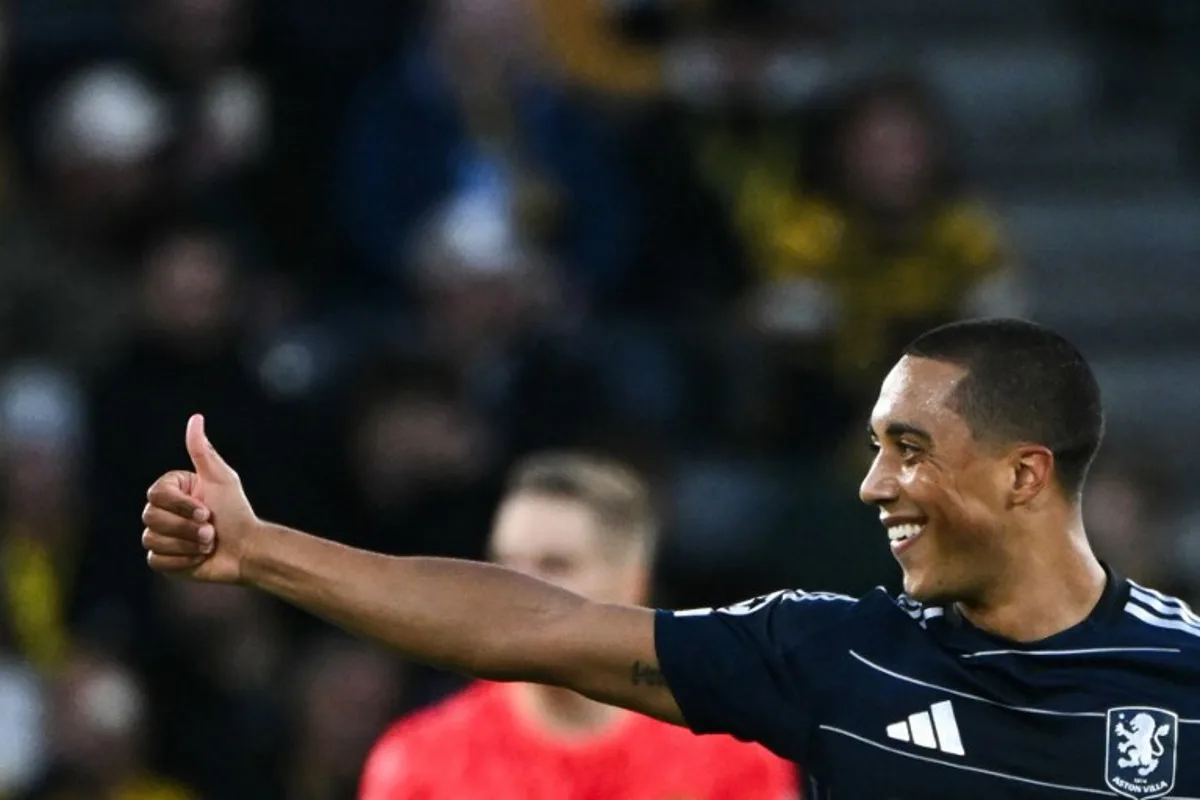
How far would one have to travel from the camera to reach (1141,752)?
4.05 meters

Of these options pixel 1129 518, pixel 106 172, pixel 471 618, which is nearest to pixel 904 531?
pixel 471 618

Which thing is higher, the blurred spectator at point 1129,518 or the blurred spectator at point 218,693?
the blurred spectator at point 1129,518

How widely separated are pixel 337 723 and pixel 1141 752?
398 centimetres

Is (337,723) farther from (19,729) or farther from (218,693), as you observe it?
(19,729)

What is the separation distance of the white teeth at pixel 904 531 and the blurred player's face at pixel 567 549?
1.28 meters

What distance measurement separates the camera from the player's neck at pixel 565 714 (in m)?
5.41

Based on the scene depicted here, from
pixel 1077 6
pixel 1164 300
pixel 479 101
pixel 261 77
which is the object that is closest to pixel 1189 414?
pixel 1164 300

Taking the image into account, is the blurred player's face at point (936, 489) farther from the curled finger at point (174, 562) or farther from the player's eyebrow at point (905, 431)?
the curled finger at point (174, 562)

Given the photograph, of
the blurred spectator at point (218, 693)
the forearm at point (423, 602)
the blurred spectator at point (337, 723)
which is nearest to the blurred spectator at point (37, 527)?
the blurred spectator at point (218, 693)

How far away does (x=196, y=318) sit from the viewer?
8172mm

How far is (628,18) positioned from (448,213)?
1422 millimetres

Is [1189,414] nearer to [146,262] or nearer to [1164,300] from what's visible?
[1164,300]

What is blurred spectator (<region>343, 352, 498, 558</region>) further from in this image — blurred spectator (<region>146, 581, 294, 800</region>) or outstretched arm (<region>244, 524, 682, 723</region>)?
outstretched arm (<region>244, 524, 682, 723</region>)

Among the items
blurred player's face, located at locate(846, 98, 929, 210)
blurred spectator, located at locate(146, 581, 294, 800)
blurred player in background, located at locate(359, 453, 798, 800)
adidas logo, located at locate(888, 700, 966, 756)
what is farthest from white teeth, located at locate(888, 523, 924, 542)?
blurred player's face, located at locate(846, 98, 929, 210)
